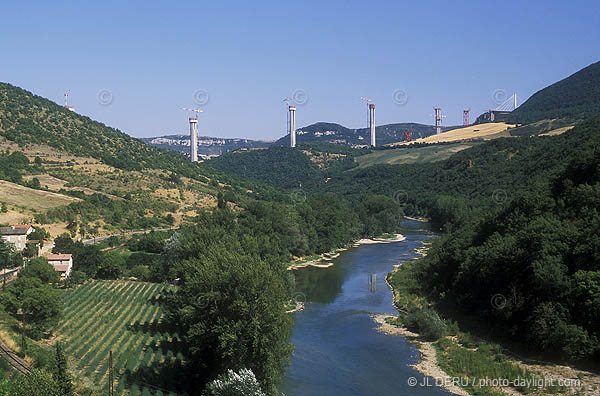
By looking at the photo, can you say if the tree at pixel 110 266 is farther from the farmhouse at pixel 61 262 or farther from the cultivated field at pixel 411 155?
the cultivated field at pixel 411 155

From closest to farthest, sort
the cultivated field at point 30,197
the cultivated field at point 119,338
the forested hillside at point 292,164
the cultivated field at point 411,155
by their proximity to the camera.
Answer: the cultivated field at point 119,338 < the cultivated field at point 30,197 < the cultivated field at point 411,155 < the forested hillside at point 292,164

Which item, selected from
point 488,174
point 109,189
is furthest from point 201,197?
point 488,174

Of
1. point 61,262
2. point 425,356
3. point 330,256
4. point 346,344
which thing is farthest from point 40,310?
point 330,256

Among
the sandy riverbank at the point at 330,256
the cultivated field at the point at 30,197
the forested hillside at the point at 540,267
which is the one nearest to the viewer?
the forested hillside at the point at 540,267

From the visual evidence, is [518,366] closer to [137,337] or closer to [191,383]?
[191,383]

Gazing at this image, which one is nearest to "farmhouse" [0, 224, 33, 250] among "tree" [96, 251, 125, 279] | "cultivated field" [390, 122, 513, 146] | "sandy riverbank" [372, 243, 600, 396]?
"tree" [96, 251, 125, 279]

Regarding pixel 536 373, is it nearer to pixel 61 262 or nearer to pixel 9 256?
pixel 61 262

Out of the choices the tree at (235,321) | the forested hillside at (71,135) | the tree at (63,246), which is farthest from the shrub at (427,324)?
the forested hillside at (71,135)
